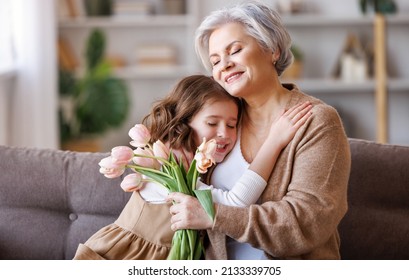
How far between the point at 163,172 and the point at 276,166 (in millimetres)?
267

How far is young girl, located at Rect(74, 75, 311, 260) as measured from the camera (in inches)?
73.1

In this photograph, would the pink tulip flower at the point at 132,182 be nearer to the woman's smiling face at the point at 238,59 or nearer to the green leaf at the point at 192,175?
the green leaf at the point at 192,175

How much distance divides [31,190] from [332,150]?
979mm

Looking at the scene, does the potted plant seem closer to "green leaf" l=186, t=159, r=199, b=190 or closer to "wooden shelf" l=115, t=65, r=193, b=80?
"wooden shelf" l=115, t=65, r=193, b=80

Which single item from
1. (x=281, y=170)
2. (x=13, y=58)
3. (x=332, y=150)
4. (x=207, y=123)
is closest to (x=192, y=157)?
(x=207, y=123)

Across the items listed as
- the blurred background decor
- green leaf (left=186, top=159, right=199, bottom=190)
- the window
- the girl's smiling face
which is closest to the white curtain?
the window

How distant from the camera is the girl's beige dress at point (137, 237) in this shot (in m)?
1.90

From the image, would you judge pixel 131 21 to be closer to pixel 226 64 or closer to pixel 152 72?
pixel 152 72

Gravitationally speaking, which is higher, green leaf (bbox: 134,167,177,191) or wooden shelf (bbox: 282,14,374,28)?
green leaf (bbox: 134,167,177,191)

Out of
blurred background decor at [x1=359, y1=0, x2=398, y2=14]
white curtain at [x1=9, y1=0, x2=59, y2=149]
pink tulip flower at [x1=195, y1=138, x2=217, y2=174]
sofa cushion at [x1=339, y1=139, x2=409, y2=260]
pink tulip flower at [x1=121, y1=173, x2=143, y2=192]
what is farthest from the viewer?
blurred background decor at [x1=359, y1=0, x2=398, y2=14]

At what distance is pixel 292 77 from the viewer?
6176 millimetres

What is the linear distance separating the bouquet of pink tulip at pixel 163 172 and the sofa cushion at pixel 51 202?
1.62 ft

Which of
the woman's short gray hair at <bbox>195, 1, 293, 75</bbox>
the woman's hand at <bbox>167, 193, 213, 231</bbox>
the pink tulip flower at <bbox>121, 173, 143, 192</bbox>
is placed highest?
the woman's short gray hair at <bbox>195, 1, 293, 75</bbox>

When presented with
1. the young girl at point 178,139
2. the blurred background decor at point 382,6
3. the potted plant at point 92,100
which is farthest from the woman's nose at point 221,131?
the blurred background decor at point 382,6
